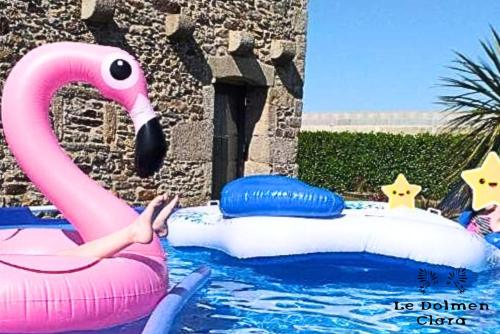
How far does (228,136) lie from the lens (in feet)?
31.0

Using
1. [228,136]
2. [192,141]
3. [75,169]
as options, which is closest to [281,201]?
[75,169]

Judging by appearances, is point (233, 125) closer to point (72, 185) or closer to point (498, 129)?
point (498, 129)

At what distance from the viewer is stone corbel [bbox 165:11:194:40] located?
27.1 ft

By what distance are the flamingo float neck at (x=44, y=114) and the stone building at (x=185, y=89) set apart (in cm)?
347

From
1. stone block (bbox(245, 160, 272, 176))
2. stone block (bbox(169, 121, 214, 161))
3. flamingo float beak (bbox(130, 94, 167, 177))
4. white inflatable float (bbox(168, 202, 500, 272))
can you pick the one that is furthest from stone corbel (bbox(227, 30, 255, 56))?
flamingo float beak (bbox(130, 94, 167, 177))

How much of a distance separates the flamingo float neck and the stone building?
3466 mm

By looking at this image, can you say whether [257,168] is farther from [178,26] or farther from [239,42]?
[178,26]

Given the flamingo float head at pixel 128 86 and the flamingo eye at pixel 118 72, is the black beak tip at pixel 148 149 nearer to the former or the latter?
the flamingo float head at pixel 128 86

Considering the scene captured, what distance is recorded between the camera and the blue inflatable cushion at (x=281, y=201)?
5391mm

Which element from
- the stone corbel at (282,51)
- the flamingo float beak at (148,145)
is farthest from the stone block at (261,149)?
the flamingo float beak at (148,145)

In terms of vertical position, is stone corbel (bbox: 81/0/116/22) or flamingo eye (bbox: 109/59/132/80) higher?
stone corbel (bbox: 81/0/116/22)

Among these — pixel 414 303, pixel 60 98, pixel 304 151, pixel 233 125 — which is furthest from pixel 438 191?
pixel 414 303

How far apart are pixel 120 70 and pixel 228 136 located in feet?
19.0

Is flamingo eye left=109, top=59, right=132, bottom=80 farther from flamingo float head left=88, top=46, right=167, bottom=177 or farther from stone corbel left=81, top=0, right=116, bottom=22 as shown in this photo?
stone corbel left=81, top=0, right=116, bottom=22
